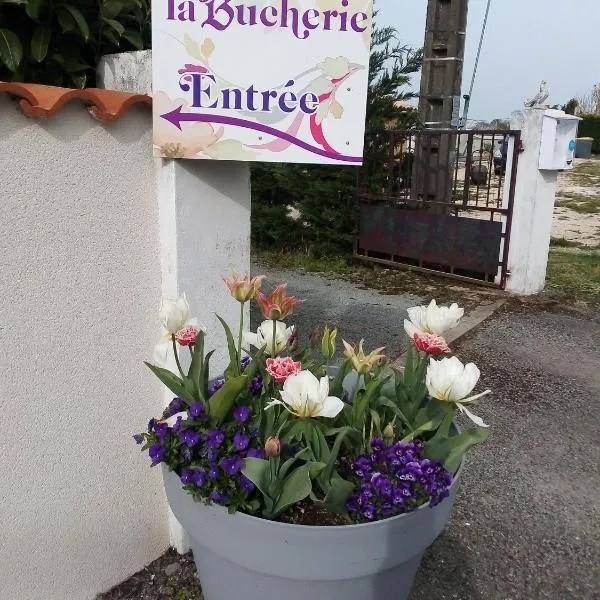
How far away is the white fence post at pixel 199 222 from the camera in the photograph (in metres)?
2.17

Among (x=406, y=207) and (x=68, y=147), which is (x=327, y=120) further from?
(x=406, y=207)

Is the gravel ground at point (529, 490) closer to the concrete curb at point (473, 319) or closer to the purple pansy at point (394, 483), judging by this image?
the concrete curb at point (473, 319)

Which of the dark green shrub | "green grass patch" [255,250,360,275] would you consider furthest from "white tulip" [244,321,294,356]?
"green grass patch" [255,250,360,275]

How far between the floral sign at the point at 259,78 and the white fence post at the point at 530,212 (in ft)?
14.4

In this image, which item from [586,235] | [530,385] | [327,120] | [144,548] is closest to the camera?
[327,120]

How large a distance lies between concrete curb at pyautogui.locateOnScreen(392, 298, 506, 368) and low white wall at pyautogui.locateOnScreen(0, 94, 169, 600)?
2.65 meters

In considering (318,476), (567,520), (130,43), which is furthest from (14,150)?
(567,520)

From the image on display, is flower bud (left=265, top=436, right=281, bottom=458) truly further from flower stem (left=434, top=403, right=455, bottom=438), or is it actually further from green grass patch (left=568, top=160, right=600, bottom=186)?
green grass patch (left=568, top=160, right=600, bottom=186)

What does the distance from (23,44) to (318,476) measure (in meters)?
1.70

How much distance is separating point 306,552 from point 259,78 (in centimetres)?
141

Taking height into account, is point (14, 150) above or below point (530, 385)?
above

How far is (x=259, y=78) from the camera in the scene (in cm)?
206

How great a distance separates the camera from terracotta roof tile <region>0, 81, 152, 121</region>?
1790 mm

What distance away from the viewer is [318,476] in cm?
149
